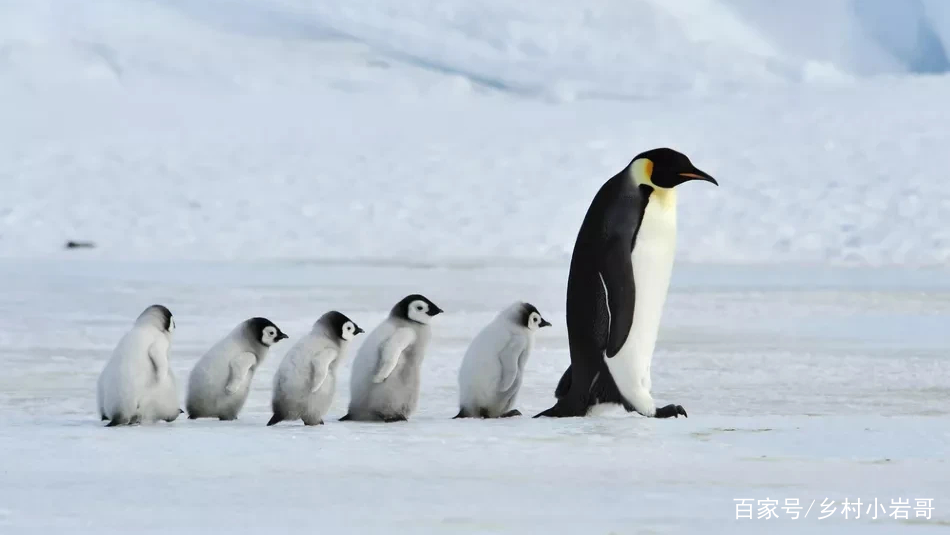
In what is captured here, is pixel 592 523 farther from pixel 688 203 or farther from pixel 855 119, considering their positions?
pixel 855 119

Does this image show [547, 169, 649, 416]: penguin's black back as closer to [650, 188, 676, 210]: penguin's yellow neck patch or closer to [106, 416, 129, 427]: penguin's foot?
[650, 188, 676, 210]: penguin's yellow neck patch

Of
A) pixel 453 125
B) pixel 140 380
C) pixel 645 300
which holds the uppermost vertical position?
pixel 453 125

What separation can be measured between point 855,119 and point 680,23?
958 centimetres

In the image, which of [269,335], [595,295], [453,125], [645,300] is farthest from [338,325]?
[453,125]

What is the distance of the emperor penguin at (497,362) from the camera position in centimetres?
371

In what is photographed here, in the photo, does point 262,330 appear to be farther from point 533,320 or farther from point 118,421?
point 533,320

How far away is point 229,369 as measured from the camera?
12.3ft

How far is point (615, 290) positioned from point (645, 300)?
122mm

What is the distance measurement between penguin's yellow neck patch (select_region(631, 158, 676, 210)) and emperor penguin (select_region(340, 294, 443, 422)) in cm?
68

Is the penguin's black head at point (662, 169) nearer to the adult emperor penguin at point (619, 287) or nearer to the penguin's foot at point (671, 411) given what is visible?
→ the adult emperor penguin at point (619, 287)

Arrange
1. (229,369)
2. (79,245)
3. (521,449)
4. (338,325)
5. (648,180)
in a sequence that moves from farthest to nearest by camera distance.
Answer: (79,245) → (648,180) → (229,369) → (338,325) → (521,449)

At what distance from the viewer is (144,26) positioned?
78.5 feet

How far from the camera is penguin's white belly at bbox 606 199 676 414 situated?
3.82 meters

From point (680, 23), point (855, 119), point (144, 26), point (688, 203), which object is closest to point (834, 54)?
point (680, 23)
